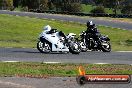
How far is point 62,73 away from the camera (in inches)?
522

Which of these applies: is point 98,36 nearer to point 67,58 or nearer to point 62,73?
point 67,58

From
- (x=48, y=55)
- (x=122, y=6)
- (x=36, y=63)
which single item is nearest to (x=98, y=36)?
(x=48, y=55)

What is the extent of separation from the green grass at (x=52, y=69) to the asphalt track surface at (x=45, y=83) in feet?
3.12

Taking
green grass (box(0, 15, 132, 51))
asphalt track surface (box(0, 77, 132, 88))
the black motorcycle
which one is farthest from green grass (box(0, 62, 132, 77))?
green grass (box(0, 15, 132, 51))

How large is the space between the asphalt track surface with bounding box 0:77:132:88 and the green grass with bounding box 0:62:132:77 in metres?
0.95

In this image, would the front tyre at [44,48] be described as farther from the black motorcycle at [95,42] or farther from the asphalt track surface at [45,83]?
the asphalt track surface at [45,83]

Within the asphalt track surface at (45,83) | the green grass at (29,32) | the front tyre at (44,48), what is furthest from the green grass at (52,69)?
the green grass at (29,32)

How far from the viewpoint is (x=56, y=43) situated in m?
20.3

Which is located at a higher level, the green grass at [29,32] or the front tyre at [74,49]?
the front tyre at [74,49]

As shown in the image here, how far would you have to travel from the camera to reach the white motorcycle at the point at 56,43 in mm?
20172

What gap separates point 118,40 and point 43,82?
23040 mm

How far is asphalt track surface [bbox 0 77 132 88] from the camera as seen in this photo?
10.6 m

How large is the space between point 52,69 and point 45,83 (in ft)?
9.46

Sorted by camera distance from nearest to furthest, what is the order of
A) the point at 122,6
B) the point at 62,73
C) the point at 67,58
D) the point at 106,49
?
1. the point at 62,73
2. the point at 67,58
3. the point at 106,49
4. the point at 122,6
